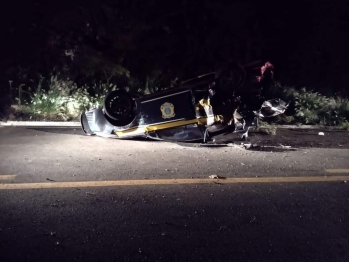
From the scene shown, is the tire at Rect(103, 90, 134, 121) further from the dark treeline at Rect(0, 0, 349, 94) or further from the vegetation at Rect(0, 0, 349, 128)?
the dark treeline at Rect(0, 0, 349, 94)

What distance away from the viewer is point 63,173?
5309mm

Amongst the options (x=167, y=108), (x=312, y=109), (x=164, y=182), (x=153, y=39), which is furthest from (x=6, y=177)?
(x=153, y=39)

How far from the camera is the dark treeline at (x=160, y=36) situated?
11.8 meters

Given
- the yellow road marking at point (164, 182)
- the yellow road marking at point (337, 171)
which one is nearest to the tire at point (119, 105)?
the yellow road marking at point (164, 182)

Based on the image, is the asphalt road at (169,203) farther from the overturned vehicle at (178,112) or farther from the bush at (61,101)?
the bush at (61,101)

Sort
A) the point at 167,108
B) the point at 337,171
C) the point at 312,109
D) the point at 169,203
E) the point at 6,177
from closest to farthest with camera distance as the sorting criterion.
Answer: the point at 169,203
the point at 6,177
the point at 337,171
the point at 167,108
the point at 312,109

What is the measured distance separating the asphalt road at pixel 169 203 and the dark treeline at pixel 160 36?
18.4ft

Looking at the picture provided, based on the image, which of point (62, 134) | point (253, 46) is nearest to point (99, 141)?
point (62, 134)

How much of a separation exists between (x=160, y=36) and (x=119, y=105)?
598 cm

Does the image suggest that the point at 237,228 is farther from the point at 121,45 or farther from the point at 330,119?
the point at 121,45

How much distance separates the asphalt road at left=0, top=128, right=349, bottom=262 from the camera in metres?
3.61

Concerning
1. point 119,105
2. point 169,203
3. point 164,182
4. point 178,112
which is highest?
point 119,105

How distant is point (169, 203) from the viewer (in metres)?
4.53

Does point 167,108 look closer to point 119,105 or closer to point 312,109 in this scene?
point 119,105
